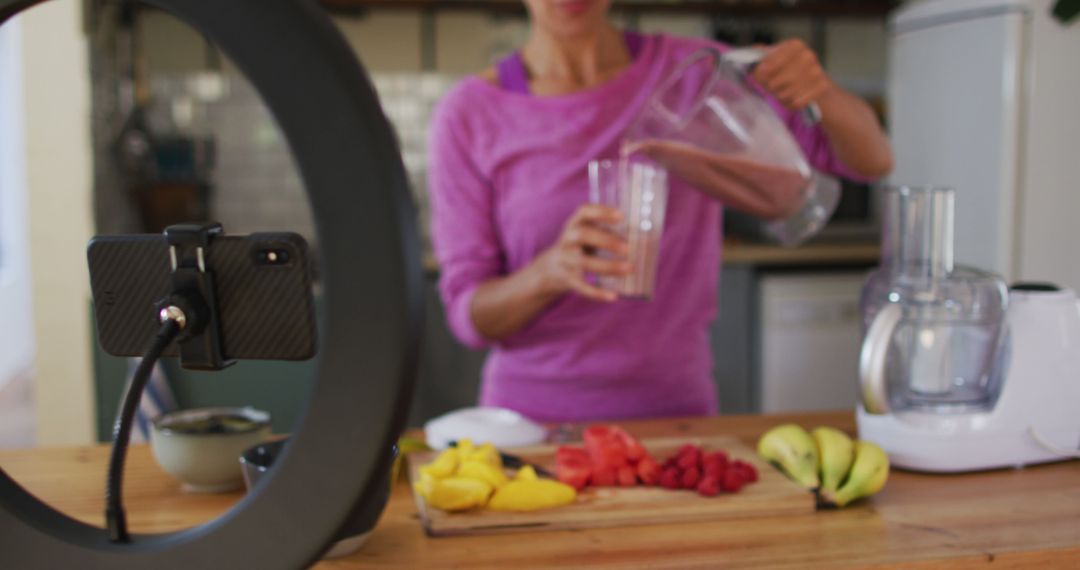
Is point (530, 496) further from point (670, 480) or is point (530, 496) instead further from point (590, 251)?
point (590, 251)

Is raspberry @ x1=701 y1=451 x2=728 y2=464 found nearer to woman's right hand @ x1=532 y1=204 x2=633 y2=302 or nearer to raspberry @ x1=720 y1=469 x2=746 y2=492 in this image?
raspberry @ x1=720 y1=469 x2=746 y2=492

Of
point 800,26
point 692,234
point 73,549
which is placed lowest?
point 73,549

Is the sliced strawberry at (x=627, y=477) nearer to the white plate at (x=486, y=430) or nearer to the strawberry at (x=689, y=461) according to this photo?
the strawberry at (x=689, y=461)

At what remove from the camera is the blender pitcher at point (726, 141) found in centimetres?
120

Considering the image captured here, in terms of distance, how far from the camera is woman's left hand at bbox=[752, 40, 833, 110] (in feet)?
3.97

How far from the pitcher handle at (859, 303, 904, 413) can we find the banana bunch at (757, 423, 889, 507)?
5cm

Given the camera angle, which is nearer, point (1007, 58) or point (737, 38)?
point (1007, 58)

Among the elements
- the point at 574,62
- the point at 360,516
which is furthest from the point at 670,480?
the point at 574,62

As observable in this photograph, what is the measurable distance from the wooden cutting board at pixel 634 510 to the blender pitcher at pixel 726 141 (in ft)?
1.22

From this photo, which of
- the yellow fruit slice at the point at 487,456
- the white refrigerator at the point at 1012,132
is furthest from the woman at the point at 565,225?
the white refrigerator at the point at 1012,132

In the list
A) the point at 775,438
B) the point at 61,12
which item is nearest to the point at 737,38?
the point at 61,12

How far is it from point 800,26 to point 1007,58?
3.71ft

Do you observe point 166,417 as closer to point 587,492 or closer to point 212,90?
point 587,492

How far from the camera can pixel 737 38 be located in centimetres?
364
